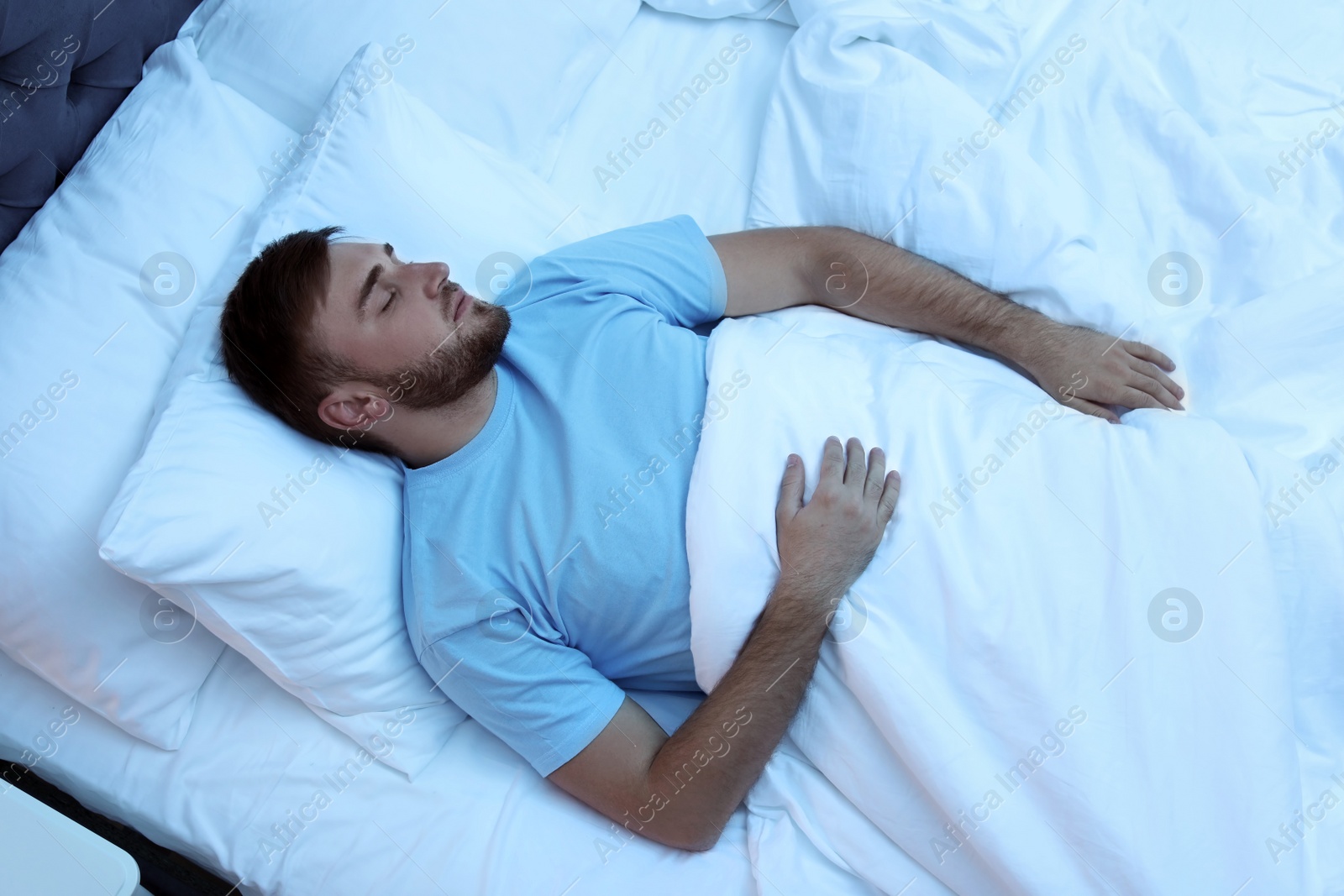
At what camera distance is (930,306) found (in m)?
1.29

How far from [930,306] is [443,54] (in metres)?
0.84

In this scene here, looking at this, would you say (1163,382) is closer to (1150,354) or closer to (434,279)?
(1150,354)

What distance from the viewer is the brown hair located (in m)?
1.09

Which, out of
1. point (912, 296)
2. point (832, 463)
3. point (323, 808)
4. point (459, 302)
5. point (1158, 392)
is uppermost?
point (1158, 392)

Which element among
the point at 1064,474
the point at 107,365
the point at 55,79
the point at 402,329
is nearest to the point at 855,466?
the point at 1064,474

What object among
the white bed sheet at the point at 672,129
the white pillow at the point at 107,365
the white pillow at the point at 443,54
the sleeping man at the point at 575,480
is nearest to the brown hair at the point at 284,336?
the sleeping man at the point at 575,480

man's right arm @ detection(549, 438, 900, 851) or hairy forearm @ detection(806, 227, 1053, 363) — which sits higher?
hairy forearm @ detection(806, 227, 1053, 363)

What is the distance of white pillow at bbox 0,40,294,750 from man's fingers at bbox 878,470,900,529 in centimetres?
84

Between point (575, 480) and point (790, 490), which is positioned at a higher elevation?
point (790, 490)

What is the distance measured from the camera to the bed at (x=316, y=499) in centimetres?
100

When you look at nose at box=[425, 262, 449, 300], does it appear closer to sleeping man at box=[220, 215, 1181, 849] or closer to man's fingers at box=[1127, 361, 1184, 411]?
sleeping man at box=[220, 215, 1181, 849]

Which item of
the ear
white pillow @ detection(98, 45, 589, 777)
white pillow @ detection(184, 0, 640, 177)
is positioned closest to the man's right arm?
white pillow @ detection(98, 45, 589, 777)

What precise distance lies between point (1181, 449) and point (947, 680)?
0.36 meters

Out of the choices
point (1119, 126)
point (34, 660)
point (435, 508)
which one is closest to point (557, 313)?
point (435, 508)
